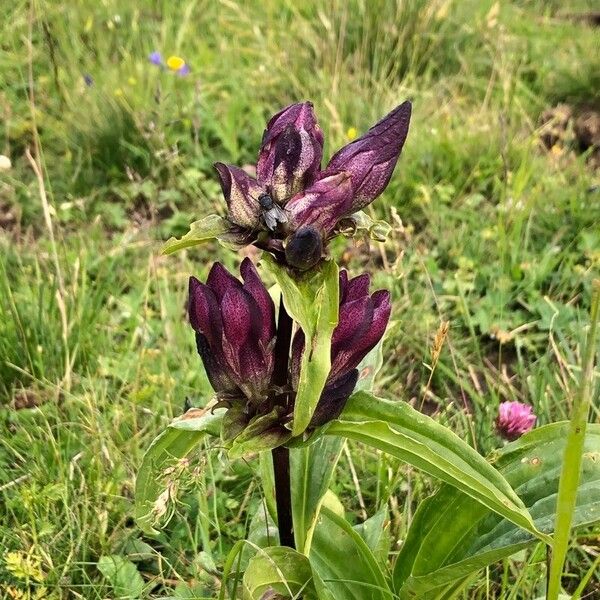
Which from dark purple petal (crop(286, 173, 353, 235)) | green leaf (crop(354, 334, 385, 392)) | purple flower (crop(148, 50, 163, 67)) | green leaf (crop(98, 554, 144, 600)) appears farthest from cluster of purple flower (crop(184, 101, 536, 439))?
purple flower (crop(148, 50, 163, 67))

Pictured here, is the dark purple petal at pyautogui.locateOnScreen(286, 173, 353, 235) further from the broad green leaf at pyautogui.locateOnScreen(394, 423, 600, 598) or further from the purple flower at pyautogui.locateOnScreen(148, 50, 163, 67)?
the purple flower at pyautogui.locateOnScreen(148, 50, 163, 67)

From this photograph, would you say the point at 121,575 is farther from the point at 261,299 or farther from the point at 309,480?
the point at 261,299

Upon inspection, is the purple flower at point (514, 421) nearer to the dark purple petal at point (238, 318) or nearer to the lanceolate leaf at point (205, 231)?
the dark purple petal at point (238, 318)

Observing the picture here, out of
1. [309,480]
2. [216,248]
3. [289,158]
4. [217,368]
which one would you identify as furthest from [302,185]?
[216,248]

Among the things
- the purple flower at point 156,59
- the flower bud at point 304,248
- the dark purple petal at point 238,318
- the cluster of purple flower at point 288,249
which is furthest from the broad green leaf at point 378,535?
the purple flower at point 156,59

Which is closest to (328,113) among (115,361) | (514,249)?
(514,249)

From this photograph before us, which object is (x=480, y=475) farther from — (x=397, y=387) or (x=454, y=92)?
(x=454, y=92)
